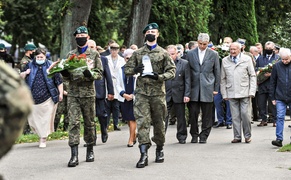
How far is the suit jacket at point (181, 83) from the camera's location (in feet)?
43.4

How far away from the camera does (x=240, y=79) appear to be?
43.4ft

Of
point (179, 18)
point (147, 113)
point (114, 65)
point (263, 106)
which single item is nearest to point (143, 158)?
point (147, 113)

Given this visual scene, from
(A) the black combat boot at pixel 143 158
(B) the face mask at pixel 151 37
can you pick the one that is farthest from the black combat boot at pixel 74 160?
(B) the face mask at pixel 151 37

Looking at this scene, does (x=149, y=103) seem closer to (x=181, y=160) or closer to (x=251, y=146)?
(x=181, y=160)

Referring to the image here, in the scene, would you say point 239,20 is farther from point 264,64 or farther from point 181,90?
point 181,90

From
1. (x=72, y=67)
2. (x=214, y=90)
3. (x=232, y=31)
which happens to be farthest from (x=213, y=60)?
(x=232, y=31)

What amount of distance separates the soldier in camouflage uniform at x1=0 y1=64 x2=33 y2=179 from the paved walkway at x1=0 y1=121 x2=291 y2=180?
6128 mm

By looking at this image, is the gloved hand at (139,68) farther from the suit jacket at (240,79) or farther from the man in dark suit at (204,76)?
the suit jacket at (240,79)

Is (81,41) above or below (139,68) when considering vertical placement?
above

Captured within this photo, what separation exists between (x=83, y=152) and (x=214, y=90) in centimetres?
299

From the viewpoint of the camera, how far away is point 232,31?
29.8 metres

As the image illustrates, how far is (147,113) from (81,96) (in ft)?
3.27

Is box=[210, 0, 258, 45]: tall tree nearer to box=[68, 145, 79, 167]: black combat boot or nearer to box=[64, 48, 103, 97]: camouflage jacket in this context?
box=[64, 48, 103, 97]: camouflage jacket

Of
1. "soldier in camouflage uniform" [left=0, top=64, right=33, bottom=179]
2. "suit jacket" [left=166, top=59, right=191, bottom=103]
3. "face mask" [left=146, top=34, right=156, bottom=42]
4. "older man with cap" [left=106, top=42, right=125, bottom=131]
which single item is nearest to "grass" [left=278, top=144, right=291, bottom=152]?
"suit jacket" [left=166, top=59, right=191, bottom=103]
